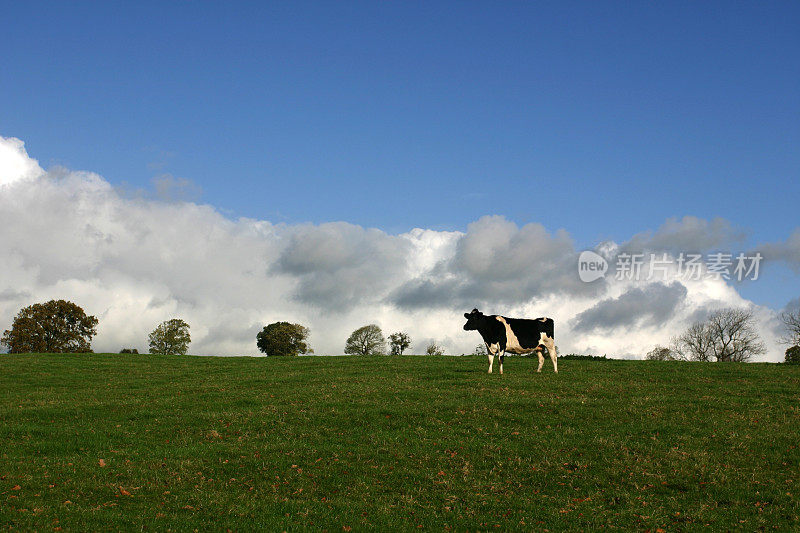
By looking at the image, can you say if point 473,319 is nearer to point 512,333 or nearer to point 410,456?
point 512,333

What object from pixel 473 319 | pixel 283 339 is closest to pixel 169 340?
pixel 283 339

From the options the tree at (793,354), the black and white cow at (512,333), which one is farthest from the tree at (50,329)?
the tree at (793,354)

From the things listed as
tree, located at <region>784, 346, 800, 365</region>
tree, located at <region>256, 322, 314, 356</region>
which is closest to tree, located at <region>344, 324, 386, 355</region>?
tree, located at <region>256, 322, 314, 356</region>

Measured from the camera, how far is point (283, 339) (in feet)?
347

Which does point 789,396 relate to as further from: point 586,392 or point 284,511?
point 284,511

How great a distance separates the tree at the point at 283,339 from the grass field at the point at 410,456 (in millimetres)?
73520

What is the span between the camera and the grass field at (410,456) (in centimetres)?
1430

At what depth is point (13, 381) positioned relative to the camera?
38156 millimetres

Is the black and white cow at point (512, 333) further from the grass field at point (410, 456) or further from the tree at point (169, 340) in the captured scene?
the tree at point (169, 340)

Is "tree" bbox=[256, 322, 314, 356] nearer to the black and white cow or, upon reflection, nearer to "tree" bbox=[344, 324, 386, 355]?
"tree" bbox=[344, 324, 386, 355]

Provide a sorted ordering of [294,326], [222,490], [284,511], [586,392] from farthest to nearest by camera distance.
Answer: [294,326] < [586,392] < [222,490] < [284,511]

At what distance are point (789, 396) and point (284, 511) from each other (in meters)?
25.7

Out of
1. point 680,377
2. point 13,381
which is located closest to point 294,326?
point 13,381

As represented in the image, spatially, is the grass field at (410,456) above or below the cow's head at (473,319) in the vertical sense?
below
